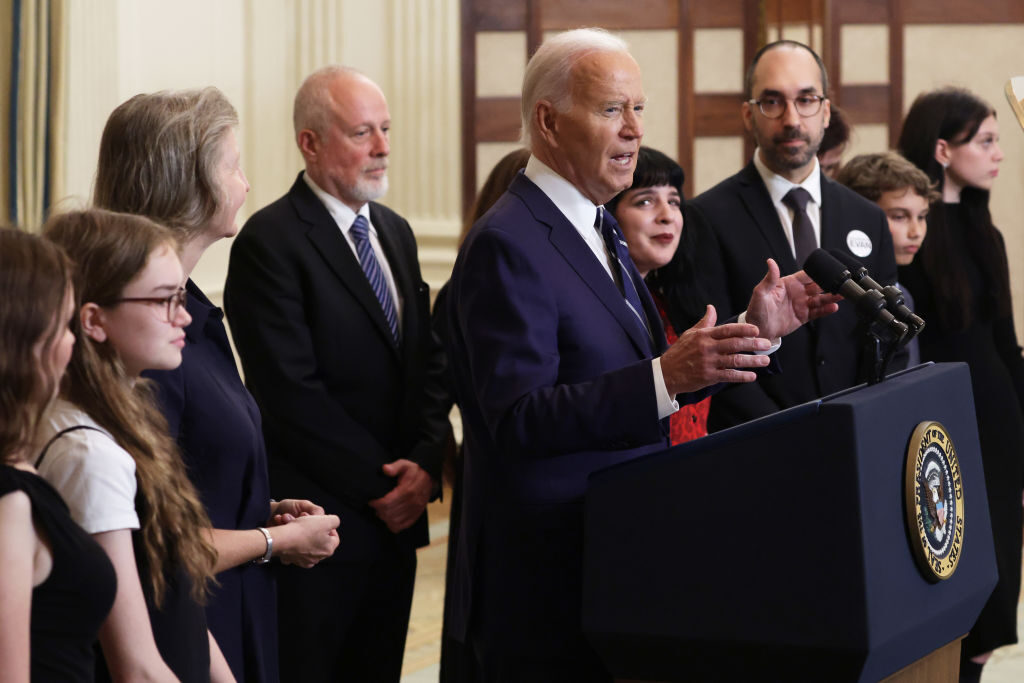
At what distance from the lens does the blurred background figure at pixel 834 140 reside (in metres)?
4.73

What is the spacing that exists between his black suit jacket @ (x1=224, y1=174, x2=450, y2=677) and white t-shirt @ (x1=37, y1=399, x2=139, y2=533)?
4.35 feet

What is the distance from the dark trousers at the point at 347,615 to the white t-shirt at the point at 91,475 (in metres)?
1.37

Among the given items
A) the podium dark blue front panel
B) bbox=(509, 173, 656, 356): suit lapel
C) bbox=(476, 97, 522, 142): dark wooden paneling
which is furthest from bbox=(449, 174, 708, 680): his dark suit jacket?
bbox=(476, 97, 522, 142): dark wooden paneling

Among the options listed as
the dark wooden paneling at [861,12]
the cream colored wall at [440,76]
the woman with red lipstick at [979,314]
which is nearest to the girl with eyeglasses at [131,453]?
the woman with red lipstick at [979,314]

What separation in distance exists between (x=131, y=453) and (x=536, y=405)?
0.62m

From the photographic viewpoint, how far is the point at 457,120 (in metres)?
7.05

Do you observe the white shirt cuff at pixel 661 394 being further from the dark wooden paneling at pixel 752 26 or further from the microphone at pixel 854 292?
the dark wooden paneling at pixel 752 26

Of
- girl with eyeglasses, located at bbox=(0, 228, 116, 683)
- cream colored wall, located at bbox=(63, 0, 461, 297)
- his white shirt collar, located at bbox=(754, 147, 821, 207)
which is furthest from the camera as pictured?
cream colored wall, located at bbox=(63, 0, 461, 297)

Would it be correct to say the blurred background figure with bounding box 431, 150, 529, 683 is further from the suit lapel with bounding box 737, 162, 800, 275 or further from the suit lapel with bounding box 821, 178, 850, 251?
the suit lapel with bounding box 821, 178, 850, 251

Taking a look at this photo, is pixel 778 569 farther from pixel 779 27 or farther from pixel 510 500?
pixel 779 27

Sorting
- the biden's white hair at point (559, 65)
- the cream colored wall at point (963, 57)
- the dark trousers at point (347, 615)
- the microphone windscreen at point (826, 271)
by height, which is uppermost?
the cream colored wall at point (963, 57)

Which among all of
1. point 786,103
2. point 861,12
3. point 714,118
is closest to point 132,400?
point 786,103

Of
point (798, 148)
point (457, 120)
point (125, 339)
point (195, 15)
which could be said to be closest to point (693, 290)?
point (798, 148)

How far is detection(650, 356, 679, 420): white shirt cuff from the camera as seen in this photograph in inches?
80.0
